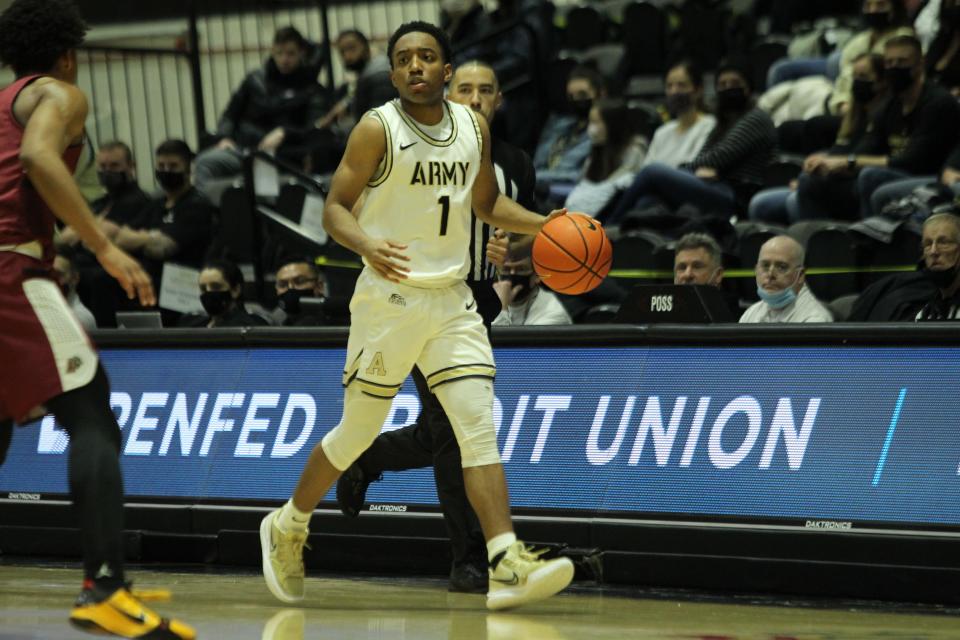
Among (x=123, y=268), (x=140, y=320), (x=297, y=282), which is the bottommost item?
(x=297, y=282)

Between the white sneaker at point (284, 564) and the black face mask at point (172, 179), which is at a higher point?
the black face mask at point (172, 179)

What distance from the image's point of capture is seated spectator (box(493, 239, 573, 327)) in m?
8.73

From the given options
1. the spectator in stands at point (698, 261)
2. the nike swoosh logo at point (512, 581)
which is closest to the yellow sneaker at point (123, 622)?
the nike swoosh logo at point (512, 581)

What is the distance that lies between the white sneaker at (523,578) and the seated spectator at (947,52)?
629cm

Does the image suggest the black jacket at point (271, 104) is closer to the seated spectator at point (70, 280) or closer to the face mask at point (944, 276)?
the seated spectator at point (70, 280)

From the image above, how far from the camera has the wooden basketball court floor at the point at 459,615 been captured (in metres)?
5.42

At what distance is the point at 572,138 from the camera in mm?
12156

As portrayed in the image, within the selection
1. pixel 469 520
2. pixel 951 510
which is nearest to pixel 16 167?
pixel 469 520

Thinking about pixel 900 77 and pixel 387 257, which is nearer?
pixel 387 257

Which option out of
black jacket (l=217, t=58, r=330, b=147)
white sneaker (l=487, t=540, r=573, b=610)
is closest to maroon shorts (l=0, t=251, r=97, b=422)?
white sneaker (l=487, t=540, r=573, b=610)

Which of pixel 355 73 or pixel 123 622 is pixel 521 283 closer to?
pixel 123 622

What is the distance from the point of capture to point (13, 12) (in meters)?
5.16

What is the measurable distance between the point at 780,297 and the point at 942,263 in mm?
857

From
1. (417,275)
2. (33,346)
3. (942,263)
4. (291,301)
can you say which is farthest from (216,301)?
(33,346)
